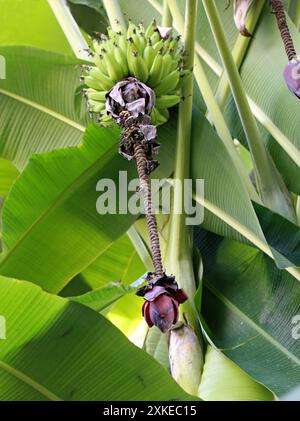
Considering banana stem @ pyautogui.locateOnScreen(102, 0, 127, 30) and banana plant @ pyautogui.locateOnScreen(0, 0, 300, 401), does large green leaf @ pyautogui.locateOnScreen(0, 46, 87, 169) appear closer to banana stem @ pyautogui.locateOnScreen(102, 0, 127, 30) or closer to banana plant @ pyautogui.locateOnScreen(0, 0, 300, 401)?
banana plant @ pyautogui.locateOnScreen(0, 0, 300, 401)

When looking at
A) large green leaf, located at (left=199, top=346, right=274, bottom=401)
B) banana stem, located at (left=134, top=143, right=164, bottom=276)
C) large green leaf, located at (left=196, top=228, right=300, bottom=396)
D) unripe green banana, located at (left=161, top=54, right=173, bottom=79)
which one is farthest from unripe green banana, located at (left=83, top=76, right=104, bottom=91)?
large green leaf, located at (left=199, top=346, right=274, bottom=401)

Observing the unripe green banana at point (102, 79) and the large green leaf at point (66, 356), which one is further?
the unripe green banana at point (102, 79)

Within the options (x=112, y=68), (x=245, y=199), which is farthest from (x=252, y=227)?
(x=112, y=68)

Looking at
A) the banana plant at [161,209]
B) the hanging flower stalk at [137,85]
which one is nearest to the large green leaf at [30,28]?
the banana plant at [161,209]

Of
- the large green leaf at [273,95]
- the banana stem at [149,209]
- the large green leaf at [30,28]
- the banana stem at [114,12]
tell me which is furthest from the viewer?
the large green leaf at [30,28]

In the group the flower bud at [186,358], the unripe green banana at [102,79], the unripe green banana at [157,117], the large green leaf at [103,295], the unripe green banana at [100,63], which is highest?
the unripe green banana at [100,63]

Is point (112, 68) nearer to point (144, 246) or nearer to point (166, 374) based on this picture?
Result: point (144, 246)

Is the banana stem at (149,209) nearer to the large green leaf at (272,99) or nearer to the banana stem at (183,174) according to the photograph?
the banana stem at (183,174)
